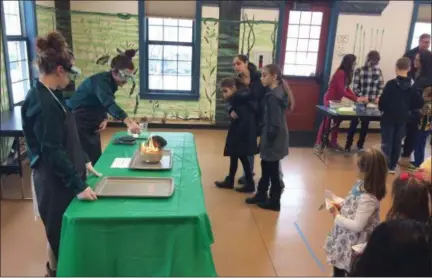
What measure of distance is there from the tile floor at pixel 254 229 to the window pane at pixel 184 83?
2.12 m

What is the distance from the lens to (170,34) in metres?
6.16

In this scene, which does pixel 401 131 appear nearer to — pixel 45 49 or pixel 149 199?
pixel 149 199

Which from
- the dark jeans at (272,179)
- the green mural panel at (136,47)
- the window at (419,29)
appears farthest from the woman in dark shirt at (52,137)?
the window at (419,29)

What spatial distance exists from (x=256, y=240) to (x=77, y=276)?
5.19ft

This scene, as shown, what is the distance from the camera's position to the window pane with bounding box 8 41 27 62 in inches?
172

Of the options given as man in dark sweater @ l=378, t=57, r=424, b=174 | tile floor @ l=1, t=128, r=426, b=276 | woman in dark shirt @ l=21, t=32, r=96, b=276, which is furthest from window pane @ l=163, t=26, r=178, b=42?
woman in dark shirt @ l=21, t=32, r=96, b=276

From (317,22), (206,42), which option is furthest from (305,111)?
(206,42)

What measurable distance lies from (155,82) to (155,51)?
523mm

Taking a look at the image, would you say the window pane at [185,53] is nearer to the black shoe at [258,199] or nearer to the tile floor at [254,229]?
the tile floor at [254,229]

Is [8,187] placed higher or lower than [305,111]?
lower

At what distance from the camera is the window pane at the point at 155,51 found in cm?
618

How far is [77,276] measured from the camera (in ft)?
5.82

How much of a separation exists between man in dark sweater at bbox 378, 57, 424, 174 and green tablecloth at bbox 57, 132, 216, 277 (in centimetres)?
310

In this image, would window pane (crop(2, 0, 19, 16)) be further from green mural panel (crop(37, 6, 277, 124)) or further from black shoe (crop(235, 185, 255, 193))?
black shoe (crop(235, 185, 255, 193))
